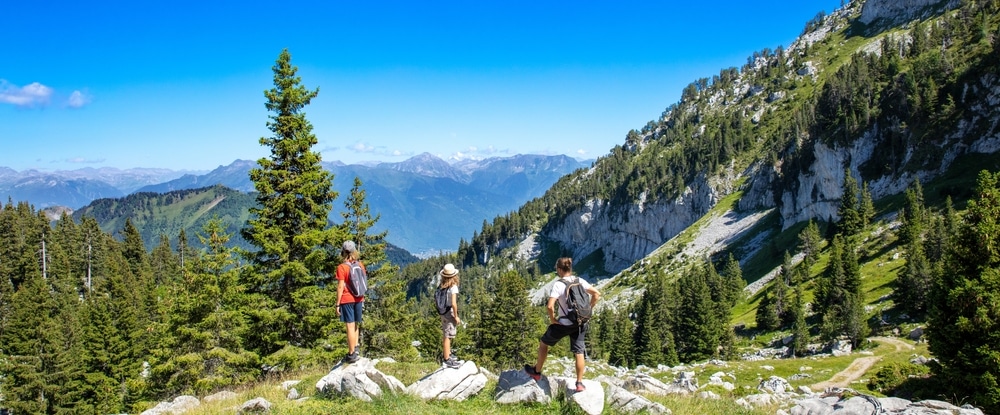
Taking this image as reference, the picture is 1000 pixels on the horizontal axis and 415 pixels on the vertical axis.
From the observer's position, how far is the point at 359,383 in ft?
39.6

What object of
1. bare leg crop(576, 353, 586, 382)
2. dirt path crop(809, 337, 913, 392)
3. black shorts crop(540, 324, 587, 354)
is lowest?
dirt path crop(809, 337, 913, 392)

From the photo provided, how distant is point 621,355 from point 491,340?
33.4 m

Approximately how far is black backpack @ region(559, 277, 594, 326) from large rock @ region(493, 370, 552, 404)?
203cm

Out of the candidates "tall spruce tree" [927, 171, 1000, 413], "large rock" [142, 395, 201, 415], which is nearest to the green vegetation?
"tall spruce tree" [927, 171, 1000, 413]

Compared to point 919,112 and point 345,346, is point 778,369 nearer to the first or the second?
point 345,346

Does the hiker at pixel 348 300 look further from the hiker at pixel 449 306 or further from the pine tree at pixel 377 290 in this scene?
the pine tree at pixel 377 290

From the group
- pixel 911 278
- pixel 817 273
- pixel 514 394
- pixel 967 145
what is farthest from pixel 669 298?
pixel 514 394

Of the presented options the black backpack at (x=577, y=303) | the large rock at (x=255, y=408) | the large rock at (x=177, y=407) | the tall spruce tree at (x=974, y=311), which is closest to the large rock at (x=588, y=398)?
the black backpack at (x=577, y=303)

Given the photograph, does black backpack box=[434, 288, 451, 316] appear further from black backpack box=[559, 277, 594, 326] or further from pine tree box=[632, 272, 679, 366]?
pine tree box=[632, 272, 679, 366]

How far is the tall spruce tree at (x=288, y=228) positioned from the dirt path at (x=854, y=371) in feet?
118

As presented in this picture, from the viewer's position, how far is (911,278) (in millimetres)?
53188

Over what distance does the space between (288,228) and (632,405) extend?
1588 cm

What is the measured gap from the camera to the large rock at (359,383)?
12.0 metres

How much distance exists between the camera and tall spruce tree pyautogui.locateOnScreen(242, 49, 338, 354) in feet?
65.8
